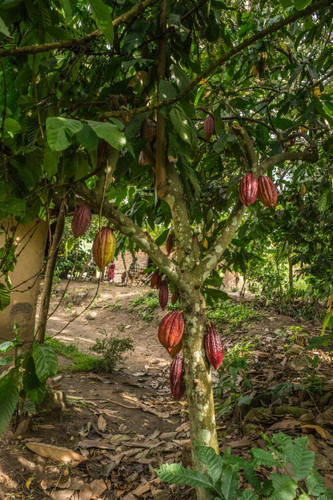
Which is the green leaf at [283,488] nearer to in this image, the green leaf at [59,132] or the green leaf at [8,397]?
the green leaf at [8,397]

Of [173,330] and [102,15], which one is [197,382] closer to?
[173,330]

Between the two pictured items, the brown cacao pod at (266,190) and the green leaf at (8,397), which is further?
the brown cacao pod at (266,190)

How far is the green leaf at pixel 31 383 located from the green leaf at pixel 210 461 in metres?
0.47

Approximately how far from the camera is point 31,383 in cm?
97

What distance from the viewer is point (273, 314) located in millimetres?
5156

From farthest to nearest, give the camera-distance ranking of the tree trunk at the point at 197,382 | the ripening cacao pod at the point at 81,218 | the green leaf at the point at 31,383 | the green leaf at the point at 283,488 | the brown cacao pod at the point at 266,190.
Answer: the brown cacao pod at the point at 266,190, the ripening cacao pod at the point at 81,218, the tree trunk at the point at 197,382, the green leaf at the point at 31,383, the green leaf at the point at 283,488

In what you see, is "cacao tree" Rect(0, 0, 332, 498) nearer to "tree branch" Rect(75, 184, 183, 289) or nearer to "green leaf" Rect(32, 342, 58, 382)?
"tree branch" Rect(75, 184, 183, 289)

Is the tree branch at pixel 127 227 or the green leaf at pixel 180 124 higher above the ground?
the green leaf at pixel 180 124

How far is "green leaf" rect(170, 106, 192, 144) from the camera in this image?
1.11 metres

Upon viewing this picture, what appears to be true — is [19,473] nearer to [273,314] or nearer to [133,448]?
[133,448]

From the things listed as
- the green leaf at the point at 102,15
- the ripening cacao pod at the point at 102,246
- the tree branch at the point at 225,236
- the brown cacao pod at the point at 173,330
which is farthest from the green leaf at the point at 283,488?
the green leaf at the point at 102,15

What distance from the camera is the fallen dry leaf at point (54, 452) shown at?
1.84m

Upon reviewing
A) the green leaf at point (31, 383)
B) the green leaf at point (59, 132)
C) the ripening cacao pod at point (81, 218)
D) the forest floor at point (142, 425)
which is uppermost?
the green leaf at point (59, 132)

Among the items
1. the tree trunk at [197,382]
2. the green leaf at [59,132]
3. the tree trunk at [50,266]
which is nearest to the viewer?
the green leaf at [59,132]
